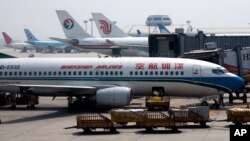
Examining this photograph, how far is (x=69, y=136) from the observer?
33.3 meters

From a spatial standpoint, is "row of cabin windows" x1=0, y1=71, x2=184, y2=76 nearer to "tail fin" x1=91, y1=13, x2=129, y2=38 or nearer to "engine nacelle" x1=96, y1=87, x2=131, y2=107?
"engine nacelle" x1=96, y1=87, x2=131, y2=107

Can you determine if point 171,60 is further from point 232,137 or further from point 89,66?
point 232,137

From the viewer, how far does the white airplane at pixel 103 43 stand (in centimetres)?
10194

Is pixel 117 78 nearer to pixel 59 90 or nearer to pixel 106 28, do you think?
pixel 59 90

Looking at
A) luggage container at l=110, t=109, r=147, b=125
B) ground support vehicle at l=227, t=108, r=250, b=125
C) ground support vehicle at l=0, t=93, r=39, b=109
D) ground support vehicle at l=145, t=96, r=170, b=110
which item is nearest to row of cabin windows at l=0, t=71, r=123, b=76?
ground support vehicle at l=0, t=93, r=39, b=109

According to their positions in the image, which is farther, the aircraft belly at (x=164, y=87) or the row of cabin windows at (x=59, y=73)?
the row of cabin windows at (x=59, y=73)

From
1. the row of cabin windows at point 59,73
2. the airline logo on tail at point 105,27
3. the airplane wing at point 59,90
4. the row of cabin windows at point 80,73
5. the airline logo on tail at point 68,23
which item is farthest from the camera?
the airline logo on tail at point 105,27

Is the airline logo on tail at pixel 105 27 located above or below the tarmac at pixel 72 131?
above

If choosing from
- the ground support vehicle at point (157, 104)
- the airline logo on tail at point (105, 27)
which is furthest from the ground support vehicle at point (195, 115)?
the airline logo on tail at point (105, 27)

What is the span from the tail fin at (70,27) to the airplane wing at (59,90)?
71.9 m

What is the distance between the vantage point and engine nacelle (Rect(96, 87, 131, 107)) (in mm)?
44219

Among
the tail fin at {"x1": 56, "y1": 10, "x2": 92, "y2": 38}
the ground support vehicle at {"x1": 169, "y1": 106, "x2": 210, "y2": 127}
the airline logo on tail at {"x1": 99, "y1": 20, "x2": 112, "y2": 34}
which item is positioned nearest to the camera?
the ground support vehicle at {"x1": 169, "y1": 106, "x2": 210, "y2": 127}

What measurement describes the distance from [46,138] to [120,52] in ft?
247

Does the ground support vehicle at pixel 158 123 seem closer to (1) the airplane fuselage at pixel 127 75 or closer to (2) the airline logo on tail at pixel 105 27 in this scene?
(1) the airplane fuselage at pixel 127 75
